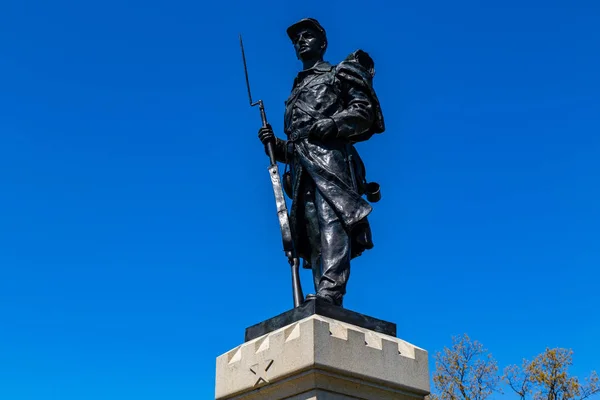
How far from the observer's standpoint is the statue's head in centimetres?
709

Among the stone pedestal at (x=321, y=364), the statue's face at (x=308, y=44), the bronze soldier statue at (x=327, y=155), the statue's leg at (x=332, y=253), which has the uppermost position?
the statue's face at (x=308, y=44)

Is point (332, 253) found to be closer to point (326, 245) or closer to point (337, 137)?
point (326, 245)

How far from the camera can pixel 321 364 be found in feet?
16.0

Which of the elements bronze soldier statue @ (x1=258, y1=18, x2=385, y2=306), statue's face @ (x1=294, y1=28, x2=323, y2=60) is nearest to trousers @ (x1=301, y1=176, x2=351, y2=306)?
bronze soldier statue @ (x1=258, y1=18, x2=385, y2=306)

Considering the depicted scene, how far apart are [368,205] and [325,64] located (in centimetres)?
163

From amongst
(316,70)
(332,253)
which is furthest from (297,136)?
(332,253)

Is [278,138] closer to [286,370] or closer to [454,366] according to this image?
[286,370]

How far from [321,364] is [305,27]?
3561mm

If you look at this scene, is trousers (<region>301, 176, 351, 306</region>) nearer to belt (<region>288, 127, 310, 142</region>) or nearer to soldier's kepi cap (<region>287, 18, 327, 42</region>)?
belt (<region>288, 127, 310, 142</region>)

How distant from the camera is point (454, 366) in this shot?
27266 mm

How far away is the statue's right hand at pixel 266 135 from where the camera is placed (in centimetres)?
685

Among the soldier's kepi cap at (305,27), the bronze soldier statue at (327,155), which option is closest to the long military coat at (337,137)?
the bronze soldier statue at (327,155)

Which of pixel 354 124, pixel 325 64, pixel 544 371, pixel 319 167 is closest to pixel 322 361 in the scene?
pixel 319 167

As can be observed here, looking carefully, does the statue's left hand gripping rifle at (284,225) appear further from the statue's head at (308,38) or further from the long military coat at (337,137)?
the statue's head at (308,38)
